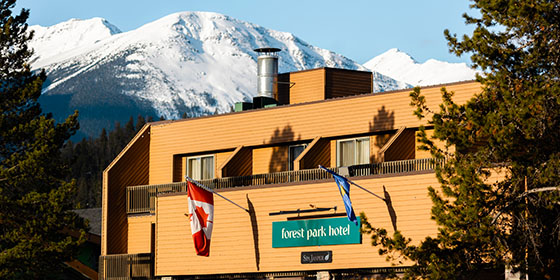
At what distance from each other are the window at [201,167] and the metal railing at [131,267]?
392 cm

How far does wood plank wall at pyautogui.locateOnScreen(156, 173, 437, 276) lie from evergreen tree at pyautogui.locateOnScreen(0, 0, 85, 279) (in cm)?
458

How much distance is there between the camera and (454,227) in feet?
96.6

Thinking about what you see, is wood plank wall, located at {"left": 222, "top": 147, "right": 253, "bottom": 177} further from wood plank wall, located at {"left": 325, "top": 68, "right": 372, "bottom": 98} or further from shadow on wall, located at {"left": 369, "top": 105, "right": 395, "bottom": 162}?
shadow on wall, located at {"left": 369, "top": 105, "right": 395, "bottom": 162}

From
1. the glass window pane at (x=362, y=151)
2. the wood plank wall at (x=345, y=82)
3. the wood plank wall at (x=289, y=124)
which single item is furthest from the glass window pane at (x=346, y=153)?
the wood plank wall at (x=345, y=82)

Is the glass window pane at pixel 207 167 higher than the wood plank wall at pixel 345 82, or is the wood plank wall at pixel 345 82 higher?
the wood plank wall at pixel 345 82

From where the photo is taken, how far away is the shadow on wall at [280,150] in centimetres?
4484

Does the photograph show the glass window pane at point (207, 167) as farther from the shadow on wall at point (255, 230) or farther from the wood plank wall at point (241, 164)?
the shadow on wall at point (255, 230)

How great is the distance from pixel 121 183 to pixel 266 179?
320 inches

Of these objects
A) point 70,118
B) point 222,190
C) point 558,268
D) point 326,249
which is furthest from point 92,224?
point 558,268

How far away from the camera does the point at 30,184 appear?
1896 inches

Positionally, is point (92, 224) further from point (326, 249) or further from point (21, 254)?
point (326, 249)

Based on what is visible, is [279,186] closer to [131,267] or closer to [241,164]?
[241,164]

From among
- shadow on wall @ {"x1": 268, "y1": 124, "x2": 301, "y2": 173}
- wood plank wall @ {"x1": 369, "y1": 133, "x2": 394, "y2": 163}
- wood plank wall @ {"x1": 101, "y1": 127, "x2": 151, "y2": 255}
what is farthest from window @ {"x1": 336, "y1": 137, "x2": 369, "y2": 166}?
wood plank wall @ {"x1": 101, "y1": 127, "x2": 151, "y2": 255}

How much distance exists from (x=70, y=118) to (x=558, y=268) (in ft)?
77.7
